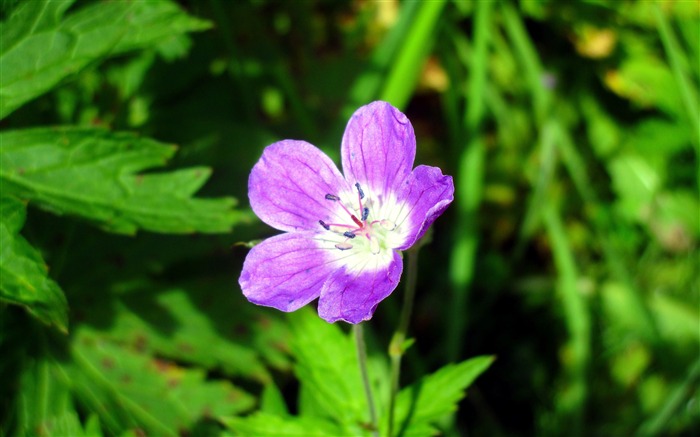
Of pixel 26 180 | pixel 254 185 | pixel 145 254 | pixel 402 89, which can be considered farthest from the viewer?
pixel 402 89

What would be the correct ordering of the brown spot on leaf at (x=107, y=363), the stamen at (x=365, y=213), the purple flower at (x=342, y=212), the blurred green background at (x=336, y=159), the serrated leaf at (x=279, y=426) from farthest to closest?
the brown spot on leaf at (x=107, y=363), the blurred green background at (x=336, y=159), the serrated leaf at (x=279, y=426), the stamen at (x=365, y=213), the purple flower at (x=342, y=212)

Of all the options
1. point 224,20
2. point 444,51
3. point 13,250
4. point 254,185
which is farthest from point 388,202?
point 444,51

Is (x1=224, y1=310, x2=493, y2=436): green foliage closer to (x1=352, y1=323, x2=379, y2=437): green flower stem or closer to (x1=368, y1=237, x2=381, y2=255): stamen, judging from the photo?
(x1=352, y1=323, x2=379, y2=437): green flower stem

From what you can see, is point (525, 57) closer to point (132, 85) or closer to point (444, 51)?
point (444, 51)

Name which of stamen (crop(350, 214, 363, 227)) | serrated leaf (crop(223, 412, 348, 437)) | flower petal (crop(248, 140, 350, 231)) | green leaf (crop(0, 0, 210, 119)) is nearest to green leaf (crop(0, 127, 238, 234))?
green leaf (crop(0, 0, 210, 119))

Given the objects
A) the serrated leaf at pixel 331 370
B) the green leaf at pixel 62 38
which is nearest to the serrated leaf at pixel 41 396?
the serrated leaf at pixel 331 370

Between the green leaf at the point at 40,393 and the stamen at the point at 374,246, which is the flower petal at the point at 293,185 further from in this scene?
the green leaf at the point at 40,393

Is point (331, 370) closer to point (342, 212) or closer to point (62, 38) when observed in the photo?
point (342, 212)
